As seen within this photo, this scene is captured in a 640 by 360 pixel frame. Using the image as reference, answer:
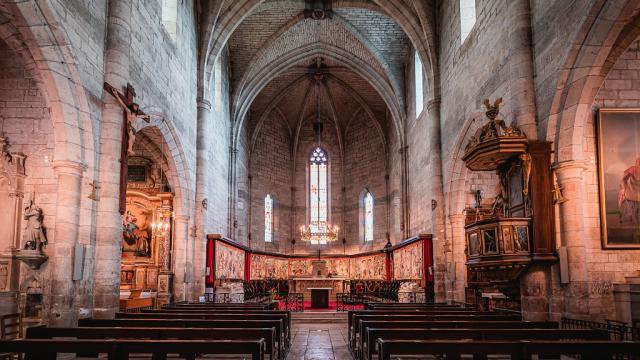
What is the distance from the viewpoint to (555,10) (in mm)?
11500

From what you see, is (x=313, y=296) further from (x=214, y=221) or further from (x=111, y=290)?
(x=111, y=290)

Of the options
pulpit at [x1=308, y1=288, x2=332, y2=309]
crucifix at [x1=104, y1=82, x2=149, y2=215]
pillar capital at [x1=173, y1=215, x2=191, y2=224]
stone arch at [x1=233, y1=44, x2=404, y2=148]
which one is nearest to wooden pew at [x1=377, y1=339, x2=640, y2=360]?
crucifix at [x1=104, y1=82, x2=149, y2=215]

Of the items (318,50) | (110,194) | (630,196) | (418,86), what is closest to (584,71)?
(630,196)

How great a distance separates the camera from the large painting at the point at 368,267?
29844 millimetres

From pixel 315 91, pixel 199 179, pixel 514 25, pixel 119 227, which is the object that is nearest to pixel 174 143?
pixel 199 179

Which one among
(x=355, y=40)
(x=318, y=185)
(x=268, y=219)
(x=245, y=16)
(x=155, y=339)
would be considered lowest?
(x=155, y=339)

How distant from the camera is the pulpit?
2639 centimetres

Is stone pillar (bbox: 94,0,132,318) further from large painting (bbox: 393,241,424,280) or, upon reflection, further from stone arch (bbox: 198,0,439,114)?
large painting (bbox: 393,241,424,280)

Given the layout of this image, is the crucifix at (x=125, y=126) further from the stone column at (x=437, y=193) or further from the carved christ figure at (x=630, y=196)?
the stone column at (x=437, y=193)

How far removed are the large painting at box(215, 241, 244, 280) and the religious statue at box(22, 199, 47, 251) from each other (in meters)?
10.6

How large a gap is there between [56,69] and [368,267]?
23337 mm

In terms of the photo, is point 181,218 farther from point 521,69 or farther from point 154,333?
point 521,69

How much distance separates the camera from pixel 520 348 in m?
5.79

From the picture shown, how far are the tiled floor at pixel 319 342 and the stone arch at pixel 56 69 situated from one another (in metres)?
5.82
